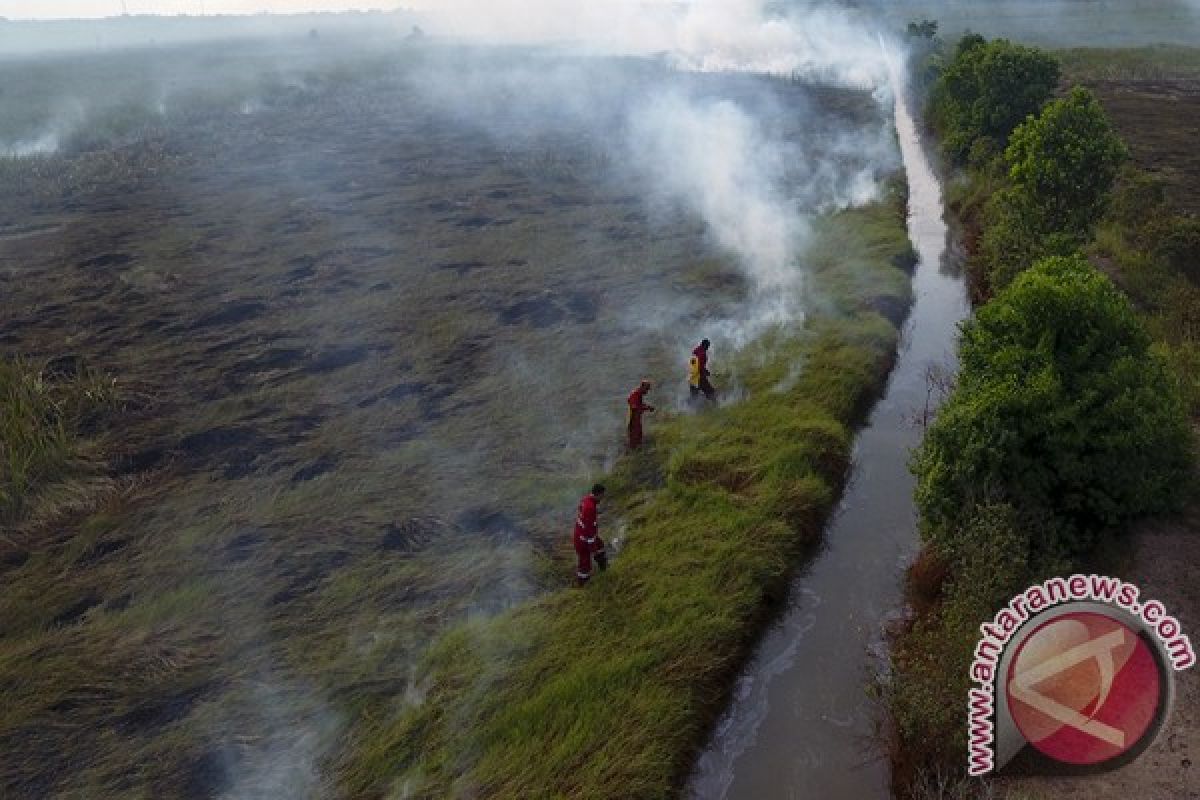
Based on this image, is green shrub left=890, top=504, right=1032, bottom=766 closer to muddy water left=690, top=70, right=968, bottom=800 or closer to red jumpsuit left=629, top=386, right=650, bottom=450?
muddy water left=690, top=70, right=968, bottom=800

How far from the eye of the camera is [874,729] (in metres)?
10.1

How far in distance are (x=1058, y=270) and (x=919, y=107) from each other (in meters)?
49.0

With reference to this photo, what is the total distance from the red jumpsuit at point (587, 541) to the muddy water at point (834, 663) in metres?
2.74

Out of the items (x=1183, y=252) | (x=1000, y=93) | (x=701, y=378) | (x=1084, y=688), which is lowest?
(x=1084, y=688)

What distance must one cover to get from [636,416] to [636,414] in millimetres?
46

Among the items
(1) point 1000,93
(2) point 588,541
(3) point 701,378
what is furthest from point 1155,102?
(2) point 588,541

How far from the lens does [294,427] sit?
16375mm

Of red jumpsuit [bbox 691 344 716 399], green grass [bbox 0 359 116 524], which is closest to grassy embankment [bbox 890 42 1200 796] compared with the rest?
red jumpsuit [bbox 691 344 716 399]

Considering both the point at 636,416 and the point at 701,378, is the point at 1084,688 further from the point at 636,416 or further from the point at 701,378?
the point at 701,378

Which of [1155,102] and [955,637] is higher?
Answer: [1155,102]

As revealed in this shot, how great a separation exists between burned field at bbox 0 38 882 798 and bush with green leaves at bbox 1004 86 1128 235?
853cm

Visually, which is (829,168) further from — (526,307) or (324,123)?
(324,123)

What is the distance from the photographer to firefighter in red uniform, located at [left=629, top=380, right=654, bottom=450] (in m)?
14.8

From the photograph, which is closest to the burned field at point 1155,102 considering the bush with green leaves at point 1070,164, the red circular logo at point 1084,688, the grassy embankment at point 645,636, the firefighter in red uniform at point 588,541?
the bush with green leaves at point 1070,164
